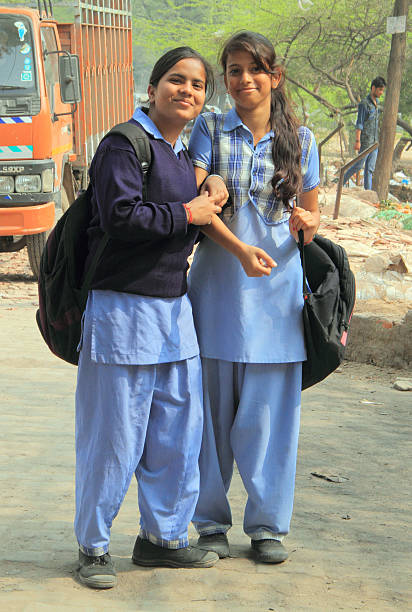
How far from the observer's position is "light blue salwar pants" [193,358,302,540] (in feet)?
9.54

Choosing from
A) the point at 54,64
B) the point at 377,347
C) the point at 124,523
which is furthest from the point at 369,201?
the point at 124,523

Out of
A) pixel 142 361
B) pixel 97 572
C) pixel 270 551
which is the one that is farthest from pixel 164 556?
pixel 142 361

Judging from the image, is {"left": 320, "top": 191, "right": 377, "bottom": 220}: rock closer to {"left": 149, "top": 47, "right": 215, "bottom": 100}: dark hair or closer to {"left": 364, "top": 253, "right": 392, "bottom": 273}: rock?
{"left": 364, "top": 253, "right": 392, "bottom": 273}: rock

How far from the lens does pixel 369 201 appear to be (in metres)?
14.4

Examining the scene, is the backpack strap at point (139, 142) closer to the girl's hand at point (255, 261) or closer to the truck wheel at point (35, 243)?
the girl's hand at point (255, 261)

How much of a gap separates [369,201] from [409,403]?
9.16m

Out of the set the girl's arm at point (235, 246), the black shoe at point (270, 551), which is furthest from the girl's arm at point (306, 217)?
the black shoe at point (270, 551)

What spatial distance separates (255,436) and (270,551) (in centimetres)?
42

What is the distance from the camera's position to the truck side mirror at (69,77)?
26.1ft

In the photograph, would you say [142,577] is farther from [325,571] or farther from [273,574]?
[325,571]

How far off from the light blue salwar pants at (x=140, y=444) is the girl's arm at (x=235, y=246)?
1.21ft

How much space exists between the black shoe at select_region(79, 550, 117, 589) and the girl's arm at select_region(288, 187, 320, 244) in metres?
1.24

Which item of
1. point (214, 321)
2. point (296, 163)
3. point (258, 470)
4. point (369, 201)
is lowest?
point (369, 201)

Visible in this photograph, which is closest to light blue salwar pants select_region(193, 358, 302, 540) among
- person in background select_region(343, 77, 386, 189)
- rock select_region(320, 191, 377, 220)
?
rock select_region(320, 191, 377, 220)
